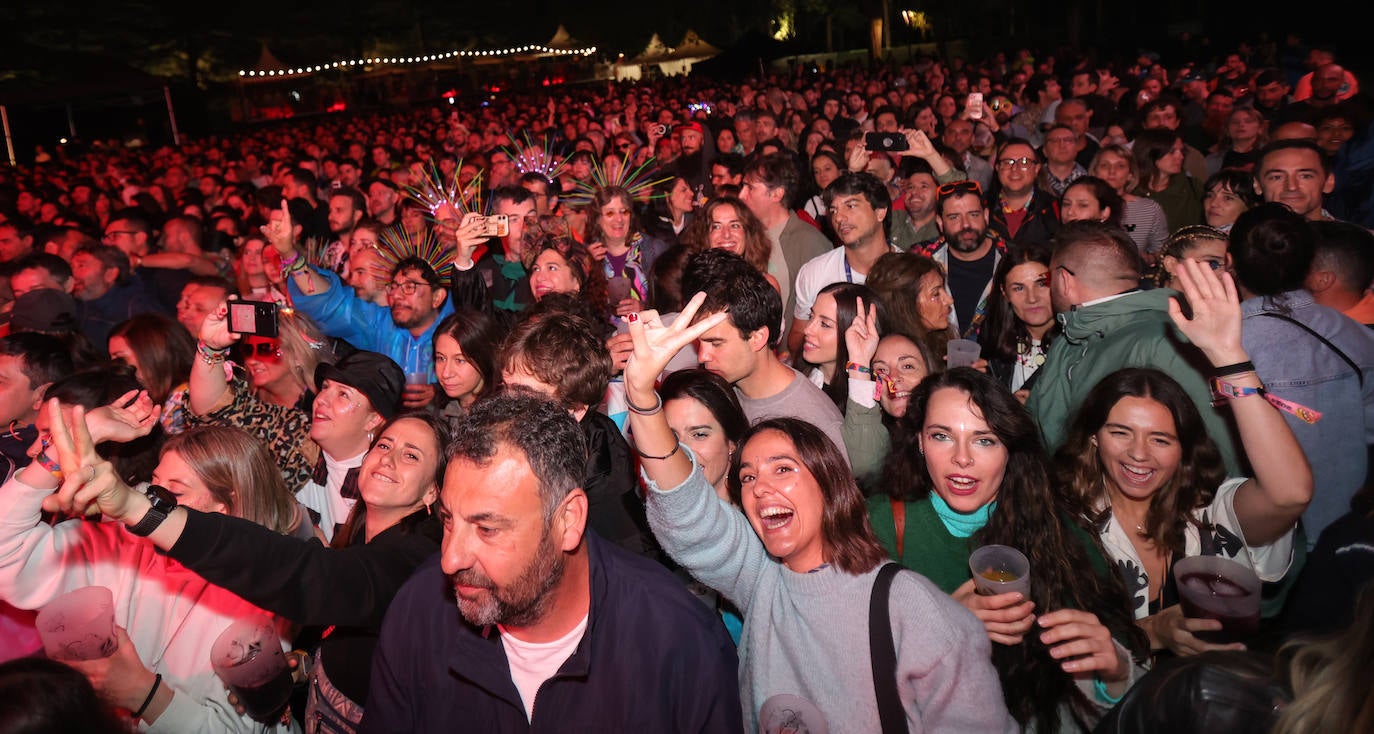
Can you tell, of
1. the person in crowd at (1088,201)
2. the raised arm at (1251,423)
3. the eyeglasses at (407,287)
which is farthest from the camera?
the person in crowd at (1088,201)

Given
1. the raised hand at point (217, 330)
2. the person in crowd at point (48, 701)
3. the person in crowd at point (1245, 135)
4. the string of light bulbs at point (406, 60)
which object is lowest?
the person in crowd at point (48, 701)

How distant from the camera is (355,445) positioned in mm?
3400

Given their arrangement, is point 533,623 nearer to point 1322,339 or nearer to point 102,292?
point 1322,339

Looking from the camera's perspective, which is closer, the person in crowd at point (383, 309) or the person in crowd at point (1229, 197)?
the person in crowd at point (383, 309)

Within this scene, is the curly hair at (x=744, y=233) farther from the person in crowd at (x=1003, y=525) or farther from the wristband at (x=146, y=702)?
the wristband at (x=146, y=702)

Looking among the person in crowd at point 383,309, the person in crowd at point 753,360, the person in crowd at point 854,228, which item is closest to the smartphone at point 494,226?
the person in crowd at point 383,309

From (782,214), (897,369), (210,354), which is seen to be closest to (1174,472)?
(897,369)

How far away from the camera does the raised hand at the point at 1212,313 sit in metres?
2.43

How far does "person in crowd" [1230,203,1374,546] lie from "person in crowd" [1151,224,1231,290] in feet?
1.72

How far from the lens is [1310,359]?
2.95 meters

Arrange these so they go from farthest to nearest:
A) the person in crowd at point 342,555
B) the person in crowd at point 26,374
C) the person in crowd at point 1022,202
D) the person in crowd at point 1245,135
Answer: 1. the person in crowd at point 1245,135
2. the person in crowd at point 1022,202
3. the person in crowd at point 26,374
4. the person in crowd at point 342,555

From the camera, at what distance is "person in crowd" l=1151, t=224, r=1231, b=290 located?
145 inches

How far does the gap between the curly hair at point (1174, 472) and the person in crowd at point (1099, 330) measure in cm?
35

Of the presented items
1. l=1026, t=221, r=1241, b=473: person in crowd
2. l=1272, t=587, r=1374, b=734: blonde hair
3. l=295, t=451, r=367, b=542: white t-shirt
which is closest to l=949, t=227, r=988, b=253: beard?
l=1026, t=221, r=1241, b=473: person in crowd
